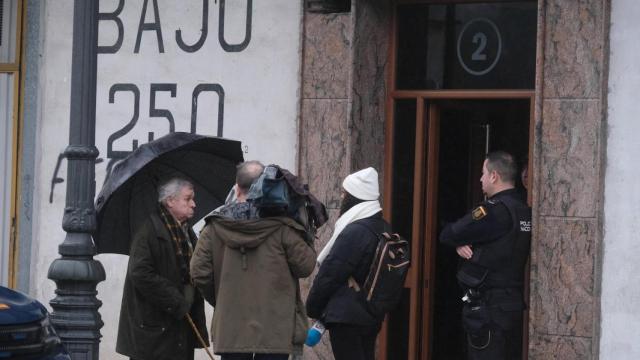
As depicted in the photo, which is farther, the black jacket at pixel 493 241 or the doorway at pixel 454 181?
the doorway at pixel 454 181

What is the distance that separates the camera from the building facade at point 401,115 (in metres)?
9.84

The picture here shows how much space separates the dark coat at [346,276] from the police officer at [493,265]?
881mm

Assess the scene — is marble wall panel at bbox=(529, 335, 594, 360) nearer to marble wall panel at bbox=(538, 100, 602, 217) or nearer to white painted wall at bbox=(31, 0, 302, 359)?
marble wall panel at bbox=(538, 100, 602, 217)

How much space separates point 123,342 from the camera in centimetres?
898

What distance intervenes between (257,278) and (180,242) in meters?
0.97

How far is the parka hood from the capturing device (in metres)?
8.11

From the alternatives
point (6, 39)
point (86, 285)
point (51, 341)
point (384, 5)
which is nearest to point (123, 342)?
point (86, 285)

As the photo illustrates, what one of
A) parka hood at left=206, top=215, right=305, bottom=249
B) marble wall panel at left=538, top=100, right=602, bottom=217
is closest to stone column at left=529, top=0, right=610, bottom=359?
marble wall panel at left=538, top=100, right=602, bottom=217

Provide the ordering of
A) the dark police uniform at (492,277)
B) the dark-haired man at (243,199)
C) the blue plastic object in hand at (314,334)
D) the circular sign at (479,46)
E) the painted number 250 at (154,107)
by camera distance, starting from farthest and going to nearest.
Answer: the painted number 250 at (154,107)
the circular sign at (479,46)
the dark police uniform at (492,277)
the blue plastic object in hand at (314,334)
the dark-haired man at (243,199)

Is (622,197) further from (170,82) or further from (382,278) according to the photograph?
(170,82)

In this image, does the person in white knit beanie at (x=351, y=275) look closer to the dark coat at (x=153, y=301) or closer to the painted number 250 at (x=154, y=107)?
the dark coat at (x=153, y=301)

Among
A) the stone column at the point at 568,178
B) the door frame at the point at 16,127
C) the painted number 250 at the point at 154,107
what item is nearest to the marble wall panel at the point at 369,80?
the painted number 250 at the point at 154,107

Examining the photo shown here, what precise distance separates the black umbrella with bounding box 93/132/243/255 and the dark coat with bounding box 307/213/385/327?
1115 mm

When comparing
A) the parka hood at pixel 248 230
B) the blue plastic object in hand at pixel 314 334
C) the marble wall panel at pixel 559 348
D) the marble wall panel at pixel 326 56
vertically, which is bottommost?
the marble wall panel at pixel 559 348
